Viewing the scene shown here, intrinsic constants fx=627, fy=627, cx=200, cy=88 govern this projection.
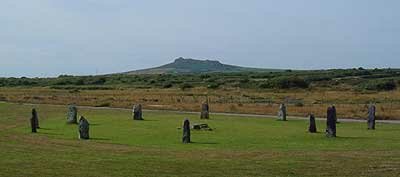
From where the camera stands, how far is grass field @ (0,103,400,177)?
59.0 feet

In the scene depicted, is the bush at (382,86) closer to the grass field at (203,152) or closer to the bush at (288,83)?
the bush at (288,83)

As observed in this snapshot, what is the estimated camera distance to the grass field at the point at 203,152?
1797 centimetres

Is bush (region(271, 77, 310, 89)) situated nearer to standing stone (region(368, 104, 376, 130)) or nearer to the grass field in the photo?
the grass field

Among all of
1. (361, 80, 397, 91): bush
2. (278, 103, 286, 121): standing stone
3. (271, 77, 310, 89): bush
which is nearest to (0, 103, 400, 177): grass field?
(278, 103, 286, 121): standing stone

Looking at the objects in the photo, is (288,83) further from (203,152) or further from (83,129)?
(203,152)

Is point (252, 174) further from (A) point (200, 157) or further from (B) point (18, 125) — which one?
(B) point (18, 125)

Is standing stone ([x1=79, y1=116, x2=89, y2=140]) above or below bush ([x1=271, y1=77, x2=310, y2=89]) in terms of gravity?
below

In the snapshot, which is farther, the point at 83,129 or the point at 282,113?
the point at 282,113

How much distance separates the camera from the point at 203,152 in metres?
23.4

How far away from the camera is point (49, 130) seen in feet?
116

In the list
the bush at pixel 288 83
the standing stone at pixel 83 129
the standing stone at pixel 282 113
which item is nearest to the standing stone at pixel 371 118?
the standing stone at pixel 282 113

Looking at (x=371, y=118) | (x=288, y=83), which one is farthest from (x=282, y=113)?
(x=288, y=83)

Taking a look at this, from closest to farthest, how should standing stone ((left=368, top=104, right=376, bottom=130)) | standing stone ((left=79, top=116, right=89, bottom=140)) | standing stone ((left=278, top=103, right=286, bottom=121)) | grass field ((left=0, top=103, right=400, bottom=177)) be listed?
grass field ((left=0, top=103, right=400, bottom=177)), standing stone ((left=79, top=116, right=89, bottom=140)), standing stone ((left=368, top=104, right=376, bottom=130)), standing stone ((left=278, top=103, right=286, bottom=121))

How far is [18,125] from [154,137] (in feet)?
41.6
